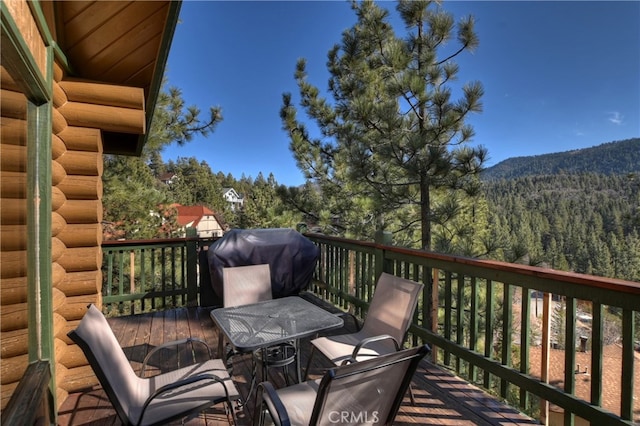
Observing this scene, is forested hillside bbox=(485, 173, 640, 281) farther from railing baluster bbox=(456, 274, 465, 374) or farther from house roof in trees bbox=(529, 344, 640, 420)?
house roof in trees bbox=(529, 344, 640, 420)

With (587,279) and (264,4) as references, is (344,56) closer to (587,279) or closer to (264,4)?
(264,4)

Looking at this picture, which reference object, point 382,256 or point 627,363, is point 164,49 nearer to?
point 382,256

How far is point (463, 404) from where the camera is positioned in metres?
2.34

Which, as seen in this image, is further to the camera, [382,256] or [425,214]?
[425,214]

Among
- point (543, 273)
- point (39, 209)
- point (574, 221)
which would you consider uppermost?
point (39, 209)

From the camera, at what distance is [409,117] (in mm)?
6449

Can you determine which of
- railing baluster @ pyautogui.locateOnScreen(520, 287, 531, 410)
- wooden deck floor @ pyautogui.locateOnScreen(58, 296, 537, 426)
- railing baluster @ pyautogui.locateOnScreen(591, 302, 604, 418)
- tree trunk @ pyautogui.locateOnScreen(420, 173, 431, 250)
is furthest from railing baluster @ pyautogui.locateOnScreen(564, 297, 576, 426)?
tree trunk @ pyautogui.locateOnScreen(420, 173, 431, 250)

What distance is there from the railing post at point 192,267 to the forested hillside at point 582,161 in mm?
19753

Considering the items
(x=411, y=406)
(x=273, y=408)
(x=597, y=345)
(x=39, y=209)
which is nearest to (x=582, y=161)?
(x=597, y=345)

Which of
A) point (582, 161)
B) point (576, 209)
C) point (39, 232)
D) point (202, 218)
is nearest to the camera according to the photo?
point (39, 232)

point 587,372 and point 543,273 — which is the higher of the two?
point 543,273

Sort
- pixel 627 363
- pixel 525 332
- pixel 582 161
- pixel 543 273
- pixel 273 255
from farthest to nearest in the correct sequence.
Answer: pixel 582 161 < pixel 273 255 < pixel 525 332 < pixel 543 273 < pixel 627 363

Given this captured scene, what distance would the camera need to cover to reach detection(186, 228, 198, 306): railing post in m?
4.65

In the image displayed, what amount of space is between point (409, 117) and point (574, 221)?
78.1 ft
